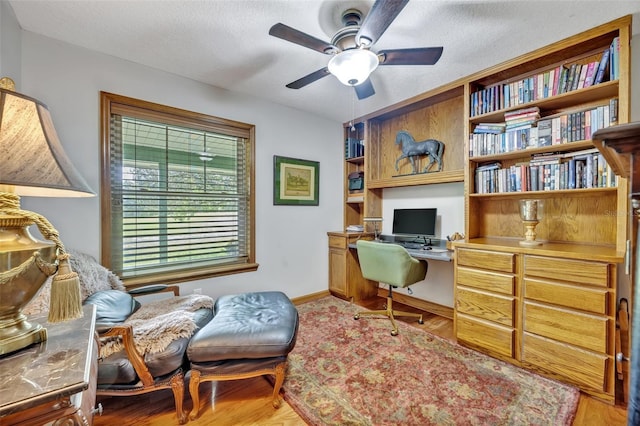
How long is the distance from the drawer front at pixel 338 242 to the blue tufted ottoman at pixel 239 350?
1700 mm

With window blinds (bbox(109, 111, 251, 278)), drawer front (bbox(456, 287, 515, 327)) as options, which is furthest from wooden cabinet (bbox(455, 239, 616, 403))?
window blinds (bbox(109, 111, 251, 278))

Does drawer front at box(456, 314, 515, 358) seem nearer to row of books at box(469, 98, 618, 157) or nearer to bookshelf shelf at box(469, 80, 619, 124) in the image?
row of books at box(469, 98, 618, 157)

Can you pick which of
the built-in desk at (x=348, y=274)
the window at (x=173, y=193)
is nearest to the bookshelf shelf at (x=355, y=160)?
the built-in desk at (x=348, y=274)

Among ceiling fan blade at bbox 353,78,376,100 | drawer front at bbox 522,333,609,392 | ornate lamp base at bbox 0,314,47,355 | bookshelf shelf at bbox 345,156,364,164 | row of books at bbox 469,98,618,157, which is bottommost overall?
drawer front at bbox 522,333,609,392

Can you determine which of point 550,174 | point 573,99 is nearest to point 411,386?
point 550,174

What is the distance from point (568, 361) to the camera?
1734mm

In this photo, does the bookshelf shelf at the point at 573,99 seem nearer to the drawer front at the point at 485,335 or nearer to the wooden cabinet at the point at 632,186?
the drawer front at the point at 485,335

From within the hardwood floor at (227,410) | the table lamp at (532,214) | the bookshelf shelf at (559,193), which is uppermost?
the bookshelf shelf at (559,193)

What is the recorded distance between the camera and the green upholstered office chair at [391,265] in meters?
2.40

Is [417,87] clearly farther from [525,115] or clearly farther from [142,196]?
[142,196]

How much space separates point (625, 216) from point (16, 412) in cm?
284

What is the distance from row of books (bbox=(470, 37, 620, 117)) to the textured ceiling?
223 millimetres

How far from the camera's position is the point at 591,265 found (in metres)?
1.66

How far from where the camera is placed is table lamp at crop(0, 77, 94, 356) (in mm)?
731
